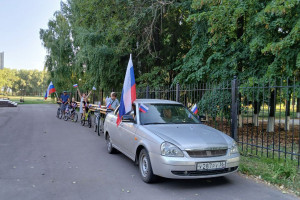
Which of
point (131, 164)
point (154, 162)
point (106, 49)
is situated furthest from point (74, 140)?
point (106, 49)

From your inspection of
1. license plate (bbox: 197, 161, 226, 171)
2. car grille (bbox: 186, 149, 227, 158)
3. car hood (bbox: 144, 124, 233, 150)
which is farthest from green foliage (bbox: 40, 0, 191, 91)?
license plate (bbox: 197, 161, 226, 171)

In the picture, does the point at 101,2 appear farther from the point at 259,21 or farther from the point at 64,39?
the point at 64,39

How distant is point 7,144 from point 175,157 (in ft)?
21.5

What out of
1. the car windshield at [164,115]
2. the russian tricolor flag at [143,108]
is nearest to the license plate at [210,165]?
the car windshield at [164,115]

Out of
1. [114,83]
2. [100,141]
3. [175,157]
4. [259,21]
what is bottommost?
[100,141]

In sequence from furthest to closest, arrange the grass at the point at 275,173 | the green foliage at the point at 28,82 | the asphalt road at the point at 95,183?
the green foliage at the point at 28,82 → the grass at the point at 275,173 → the asphalt road at the point at 95,183

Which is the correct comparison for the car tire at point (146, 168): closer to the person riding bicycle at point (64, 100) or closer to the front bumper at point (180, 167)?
the front bumper at point (180, 167)

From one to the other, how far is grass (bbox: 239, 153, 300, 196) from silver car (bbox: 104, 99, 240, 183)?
0.98 m

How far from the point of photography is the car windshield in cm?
566

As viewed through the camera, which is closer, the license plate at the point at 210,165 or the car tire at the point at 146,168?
the license plate at the point at 210,165

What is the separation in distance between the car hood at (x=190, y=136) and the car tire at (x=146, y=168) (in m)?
0.48

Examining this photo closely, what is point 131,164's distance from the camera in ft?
20.6

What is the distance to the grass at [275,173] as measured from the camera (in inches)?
194

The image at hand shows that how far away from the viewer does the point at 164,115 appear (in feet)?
19.2
